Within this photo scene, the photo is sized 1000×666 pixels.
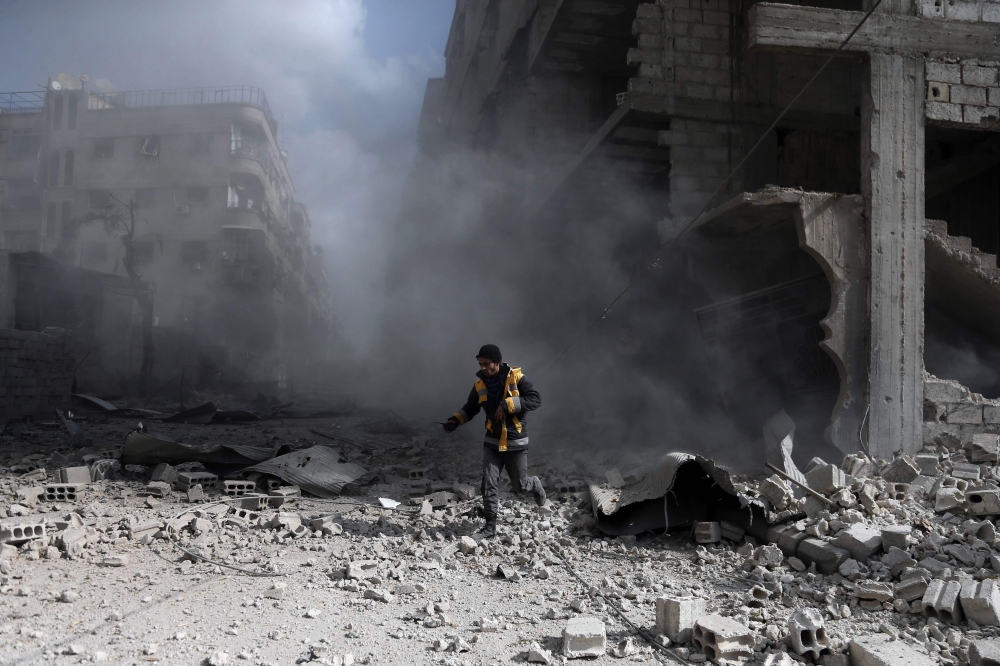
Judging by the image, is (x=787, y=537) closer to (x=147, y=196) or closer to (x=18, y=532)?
(x=18, y=532)

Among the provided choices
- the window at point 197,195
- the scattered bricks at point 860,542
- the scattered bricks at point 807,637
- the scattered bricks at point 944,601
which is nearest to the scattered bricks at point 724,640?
the scattered bricks at point 807,637

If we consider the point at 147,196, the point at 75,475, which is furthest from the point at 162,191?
the point at 75,475

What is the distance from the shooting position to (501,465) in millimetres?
6035

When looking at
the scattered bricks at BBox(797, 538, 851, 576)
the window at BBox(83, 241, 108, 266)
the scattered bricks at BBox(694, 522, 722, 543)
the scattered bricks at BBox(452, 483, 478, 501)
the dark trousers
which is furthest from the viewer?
the window at BBox(83, 241, 108, 266)

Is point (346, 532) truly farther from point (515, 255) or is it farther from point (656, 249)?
point (515, 255)

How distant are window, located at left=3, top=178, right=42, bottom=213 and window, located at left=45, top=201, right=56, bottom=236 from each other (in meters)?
0.92

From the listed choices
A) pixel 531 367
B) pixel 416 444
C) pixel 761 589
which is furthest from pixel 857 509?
pixel 531 367

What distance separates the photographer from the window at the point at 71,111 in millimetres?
36656

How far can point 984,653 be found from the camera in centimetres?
331

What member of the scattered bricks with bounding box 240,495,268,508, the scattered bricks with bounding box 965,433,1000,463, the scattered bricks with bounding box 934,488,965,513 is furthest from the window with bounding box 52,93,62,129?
the scattered bricks with bounding box 934,488,965,513

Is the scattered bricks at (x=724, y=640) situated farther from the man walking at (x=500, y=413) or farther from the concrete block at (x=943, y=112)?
the concrete block at (x=943, y=112)

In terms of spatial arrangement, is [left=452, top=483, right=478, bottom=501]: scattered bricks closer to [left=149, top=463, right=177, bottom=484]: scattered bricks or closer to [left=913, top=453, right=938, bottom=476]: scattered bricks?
[left=149, top=463, right=177, bottom=484]: scattered bricks

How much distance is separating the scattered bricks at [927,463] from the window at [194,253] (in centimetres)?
3547

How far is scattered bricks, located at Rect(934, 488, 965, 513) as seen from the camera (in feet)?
18.4
